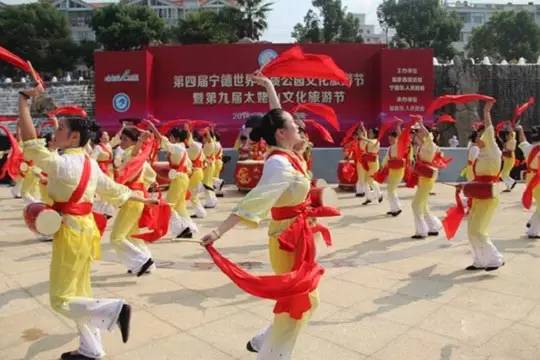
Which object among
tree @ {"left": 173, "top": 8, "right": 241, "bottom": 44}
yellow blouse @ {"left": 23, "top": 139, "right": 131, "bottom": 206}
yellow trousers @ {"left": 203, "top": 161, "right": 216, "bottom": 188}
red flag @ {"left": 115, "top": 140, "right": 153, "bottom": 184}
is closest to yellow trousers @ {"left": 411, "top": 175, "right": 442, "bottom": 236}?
red flag @ {"left": 115, "top": 140, "right": 153, "bottom": 184}

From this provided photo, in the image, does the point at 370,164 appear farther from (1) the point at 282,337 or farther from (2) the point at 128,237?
(1) the point at 282,337

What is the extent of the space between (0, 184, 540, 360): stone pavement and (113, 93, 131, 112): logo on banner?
10292 mm

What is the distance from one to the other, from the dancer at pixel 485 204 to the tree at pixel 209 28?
3881 centimetres

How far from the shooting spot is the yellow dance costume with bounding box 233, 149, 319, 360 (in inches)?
109

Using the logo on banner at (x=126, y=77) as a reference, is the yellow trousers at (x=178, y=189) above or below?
below

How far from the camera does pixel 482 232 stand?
567 cm

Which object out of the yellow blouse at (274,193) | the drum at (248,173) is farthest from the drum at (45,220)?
the drum at (248,173)

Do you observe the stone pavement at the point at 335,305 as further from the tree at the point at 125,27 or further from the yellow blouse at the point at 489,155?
the tree at the point at 125,27

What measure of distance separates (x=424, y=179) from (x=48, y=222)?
541 centimetres

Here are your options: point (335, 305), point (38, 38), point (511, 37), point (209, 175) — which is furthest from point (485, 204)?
point (511, 37)

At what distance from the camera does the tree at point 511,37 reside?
49.4 metres

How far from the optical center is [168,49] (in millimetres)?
17828

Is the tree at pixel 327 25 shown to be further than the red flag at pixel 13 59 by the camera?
Yes

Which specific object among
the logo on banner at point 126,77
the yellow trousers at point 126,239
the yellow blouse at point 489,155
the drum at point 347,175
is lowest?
the drum at point 347,175
